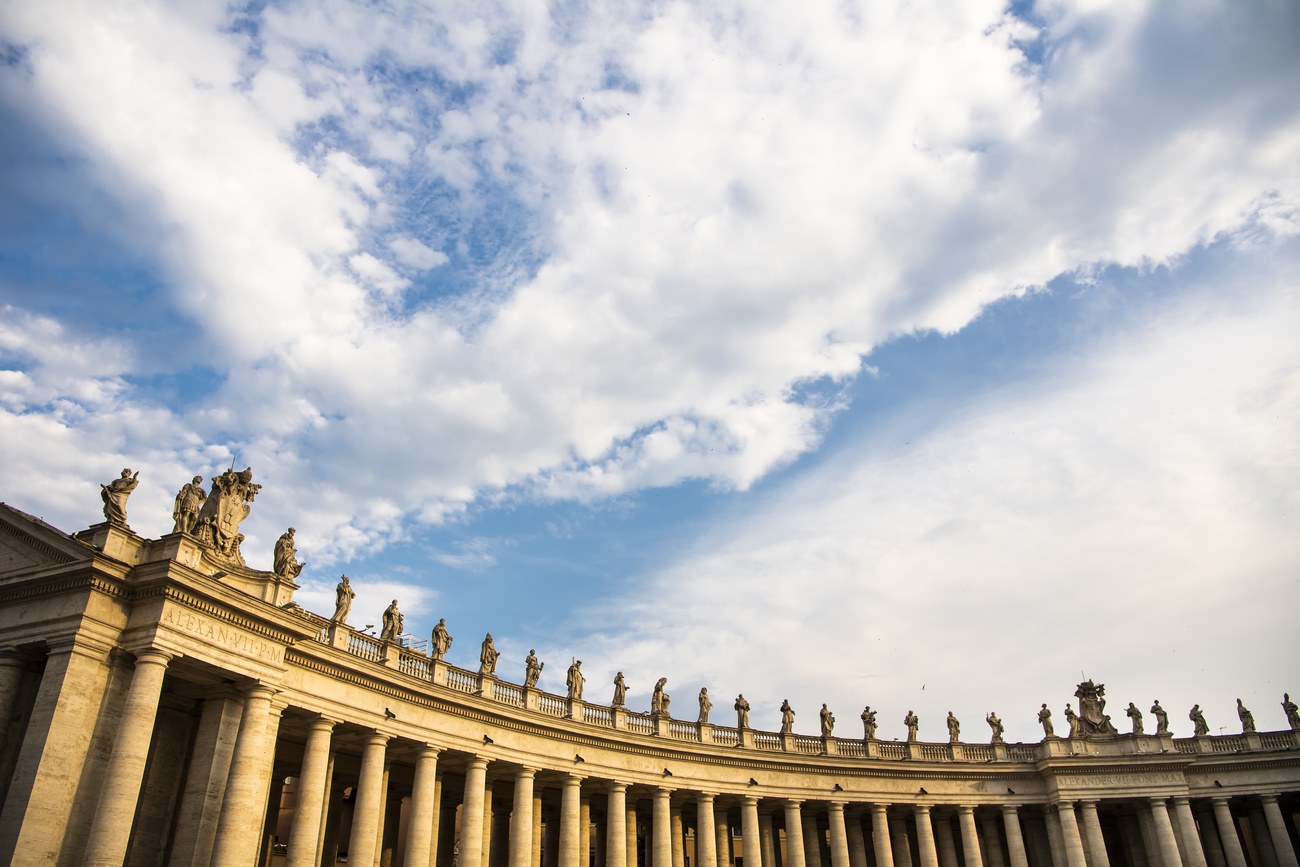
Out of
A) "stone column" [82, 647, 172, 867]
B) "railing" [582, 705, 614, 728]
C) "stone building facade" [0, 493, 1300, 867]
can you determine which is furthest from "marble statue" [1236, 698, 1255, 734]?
"stone column" [82, 647, 172, 867]

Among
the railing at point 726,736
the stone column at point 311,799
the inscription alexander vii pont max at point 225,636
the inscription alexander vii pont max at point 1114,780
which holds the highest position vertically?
the railing at point 726,736

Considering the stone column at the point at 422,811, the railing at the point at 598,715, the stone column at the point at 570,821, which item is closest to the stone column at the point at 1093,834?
the railing at the point at 598,715

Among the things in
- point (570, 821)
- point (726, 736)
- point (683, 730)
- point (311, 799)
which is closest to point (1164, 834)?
point (726, 736)

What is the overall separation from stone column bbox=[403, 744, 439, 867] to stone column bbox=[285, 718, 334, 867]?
4684 millimetres

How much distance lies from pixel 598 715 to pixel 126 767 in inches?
1074

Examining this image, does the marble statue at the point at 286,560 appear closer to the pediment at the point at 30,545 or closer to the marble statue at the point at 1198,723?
the pediment at the point at 30,545

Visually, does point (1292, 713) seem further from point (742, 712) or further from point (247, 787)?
point (247, 787)

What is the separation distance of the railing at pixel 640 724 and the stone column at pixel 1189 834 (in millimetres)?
39754

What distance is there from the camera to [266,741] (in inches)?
1259

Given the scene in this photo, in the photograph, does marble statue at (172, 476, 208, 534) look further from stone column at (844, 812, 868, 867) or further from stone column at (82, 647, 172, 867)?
stone column at (844, 812, 868, 867)

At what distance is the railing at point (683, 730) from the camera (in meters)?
52.9

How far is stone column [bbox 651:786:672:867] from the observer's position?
5022 cm

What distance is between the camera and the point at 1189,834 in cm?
5928

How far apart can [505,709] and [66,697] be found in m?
20.6
